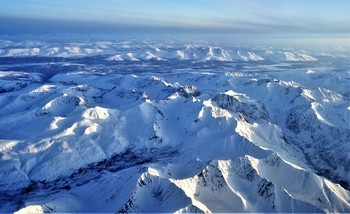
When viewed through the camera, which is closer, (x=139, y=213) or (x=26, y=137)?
(x=139, y=213)

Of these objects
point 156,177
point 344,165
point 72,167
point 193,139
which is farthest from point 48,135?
point 344,165

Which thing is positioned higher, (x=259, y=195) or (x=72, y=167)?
(x=259, y=195)

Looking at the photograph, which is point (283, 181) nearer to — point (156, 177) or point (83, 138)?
point (156, 177)

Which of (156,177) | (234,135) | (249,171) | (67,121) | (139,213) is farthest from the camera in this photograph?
(67,121)

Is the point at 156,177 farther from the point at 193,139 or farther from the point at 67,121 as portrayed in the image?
the point at 67,121

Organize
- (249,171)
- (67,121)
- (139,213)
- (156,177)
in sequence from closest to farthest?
(139,213)
(156,177)
(249,171)
(67,121)

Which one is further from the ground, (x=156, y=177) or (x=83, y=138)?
(x=156, y=177)

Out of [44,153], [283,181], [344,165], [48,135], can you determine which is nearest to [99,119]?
[48,135]

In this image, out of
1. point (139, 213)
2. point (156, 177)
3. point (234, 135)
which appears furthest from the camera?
point (234, 135)

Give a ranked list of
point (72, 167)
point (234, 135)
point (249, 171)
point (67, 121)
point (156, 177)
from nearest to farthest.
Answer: point (156, 177)
point (249, 171)
point (72, 167)
point (234, 135)
point (67, 121)
